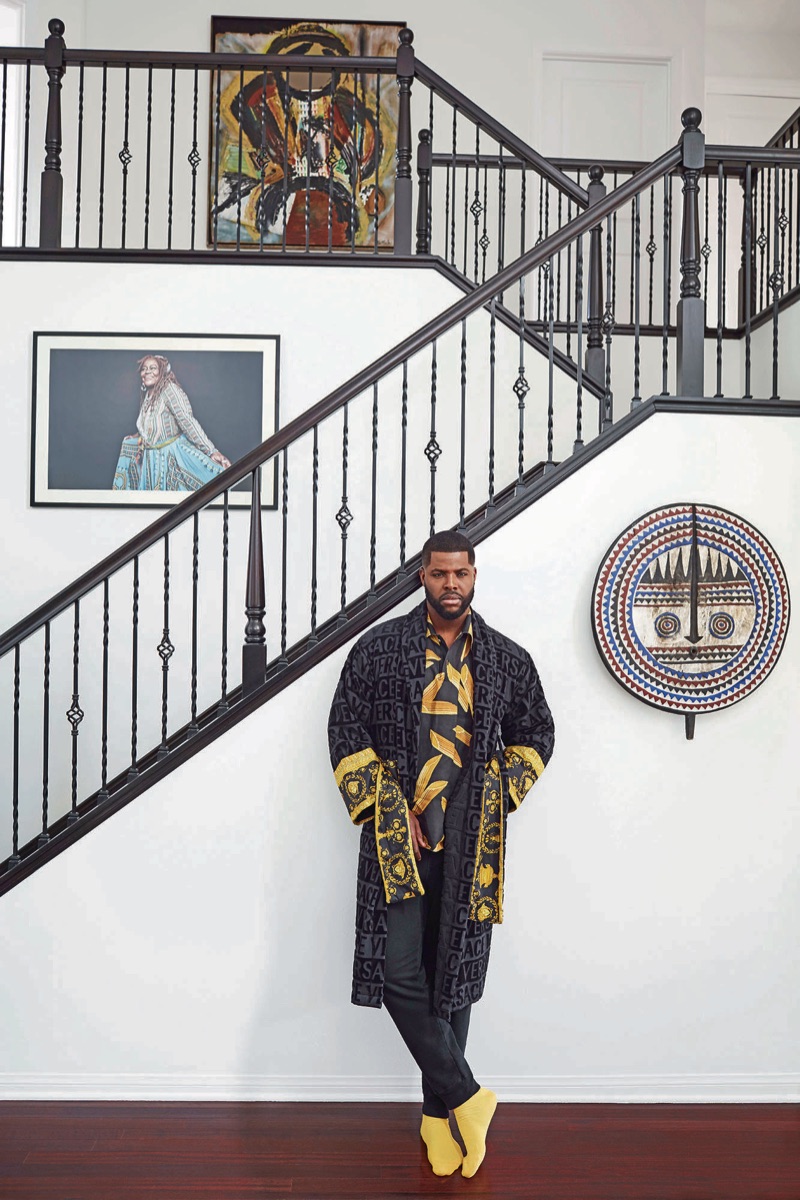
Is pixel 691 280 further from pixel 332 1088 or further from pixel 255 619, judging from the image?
pixel 332 1088

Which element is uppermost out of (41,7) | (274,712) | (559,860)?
(41,7)

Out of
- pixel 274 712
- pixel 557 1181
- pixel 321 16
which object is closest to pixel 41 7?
pixel 321 16

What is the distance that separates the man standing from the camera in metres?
2.77

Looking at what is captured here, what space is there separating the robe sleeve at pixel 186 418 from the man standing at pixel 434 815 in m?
2.08

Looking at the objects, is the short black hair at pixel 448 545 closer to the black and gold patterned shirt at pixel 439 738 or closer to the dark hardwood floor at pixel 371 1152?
the black and gold patterned shirt at pixel 439 738

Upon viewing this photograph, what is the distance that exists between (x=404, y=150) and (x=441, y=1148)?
3851 mm

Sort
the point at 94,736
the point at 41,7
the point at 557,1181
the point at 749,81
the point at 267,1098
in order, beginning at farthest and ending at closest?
the point at 749,81 → the point at 41,7 → the point at 94,736 → the point at 267,1098 → the point at 557,1181

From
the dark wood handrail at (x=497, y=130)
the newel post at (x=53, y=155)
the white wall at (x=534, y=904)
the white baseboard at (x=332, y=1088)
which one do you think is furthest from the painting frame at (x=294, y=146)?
the white baseboard at (x=332, y=1088)

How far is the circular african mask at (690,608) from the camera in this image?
323 centimetres

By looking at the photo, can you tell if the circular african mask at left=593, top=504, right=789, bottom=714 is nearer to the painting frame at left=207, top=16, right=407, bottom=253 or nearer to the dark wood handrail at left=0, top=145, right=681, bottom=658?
the dark wood handrail at left=0, top=145, right=681, bottom=658

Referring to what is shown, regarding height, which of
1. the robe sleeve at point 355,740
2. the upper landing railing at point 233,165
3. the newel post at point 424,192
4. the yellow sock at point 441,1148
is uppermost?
the upper landing railing at point 233,165

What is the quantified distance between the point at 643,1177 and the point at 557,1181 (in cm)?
22

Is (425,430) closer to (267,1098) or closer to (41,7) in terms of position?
(267,1098)

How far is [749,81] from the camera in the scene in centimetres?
705
